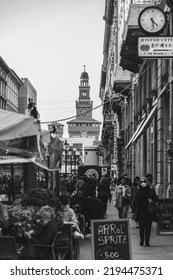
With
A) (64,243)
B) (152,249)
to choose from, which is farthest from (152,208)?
(64,243)

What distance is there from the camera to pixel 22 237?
1054cm

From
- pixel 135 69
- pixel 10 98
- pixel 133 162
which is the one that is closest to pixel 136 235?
pixel 135 69

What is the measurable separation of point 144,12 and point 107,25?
71.9m

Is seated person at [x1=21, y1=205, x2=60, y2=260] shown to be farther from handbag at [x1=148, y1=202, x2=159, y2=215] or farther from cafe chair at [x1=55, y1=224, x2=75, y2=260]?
handbag at [x1=148, y1=202, x2=159, y2=215]

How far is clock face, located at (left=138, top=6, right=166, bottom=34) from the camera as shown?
1894 cm

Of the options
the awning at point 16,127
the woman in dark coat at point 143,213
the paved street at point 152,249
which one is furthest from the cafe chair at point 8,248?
the woman in dark coat at point 143,213

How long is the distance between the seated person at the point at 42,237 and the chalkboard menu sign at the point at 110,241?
923 mm

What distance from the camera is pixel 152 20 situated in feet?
63.5

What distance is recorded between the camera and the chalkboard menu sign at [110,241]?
30.6 ft

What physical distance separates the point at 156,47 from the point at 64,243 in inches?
204

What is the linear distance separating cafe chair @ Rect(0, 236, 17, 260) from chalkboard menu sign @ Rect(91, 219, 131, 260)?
1.10 metres

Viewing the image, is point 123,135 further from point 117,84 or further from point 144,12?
point 144,12

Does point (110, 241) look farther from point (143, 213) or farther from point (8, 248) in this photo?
point (143, 213)

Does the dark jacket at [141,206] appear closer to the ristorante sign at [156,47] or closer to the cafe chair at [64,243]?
the ristorante sign at [156,47]
